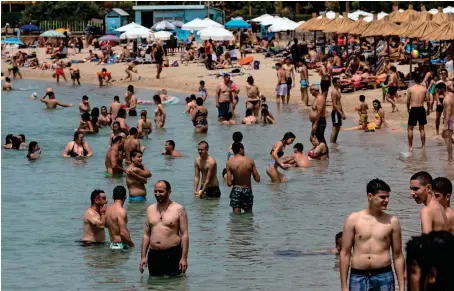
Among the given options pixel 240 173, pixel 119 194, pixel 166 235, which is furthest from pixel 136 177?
pixel 166 235

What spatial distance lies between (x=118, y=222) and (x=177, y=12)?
150 feet

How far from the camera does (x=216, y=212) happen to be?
46.6 feet

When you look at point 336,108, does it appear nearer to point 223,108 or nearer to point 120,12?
point 223,108

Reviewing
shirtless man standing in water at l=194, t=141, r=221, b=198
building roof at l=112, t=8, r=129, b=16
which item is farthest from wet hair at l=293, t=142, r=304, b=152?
building roof at l=112, t=8, r=129, b=16

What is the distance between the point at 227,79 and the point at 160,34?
80.6ft

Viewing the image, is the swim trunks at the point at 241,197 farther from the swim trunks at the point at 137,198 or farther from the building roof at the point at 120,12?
the building roof at the point at 120,12

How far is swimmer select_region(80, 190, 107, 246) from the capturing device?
11328mm

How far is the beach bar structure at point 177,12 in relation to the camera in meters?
55.8

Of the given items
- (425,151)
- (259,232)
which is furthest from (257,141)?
(259,232)

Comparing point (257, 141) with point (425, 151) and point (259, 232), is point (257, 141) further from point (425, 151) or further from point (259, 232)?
point (259, 232)

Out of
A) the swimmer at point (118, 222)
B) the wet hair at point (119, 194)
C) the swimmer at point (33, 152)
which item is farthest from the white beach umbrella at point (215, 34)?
the wet hair at point (119, 194)

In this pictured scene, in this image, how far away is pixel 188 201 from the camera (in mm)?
15352

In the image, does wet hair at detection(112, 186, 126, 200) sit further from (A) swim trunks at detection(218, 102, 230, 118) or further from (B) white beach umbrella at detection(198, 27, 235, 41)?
(B) white beach umbrella at detection(198, 27, 235, 41)

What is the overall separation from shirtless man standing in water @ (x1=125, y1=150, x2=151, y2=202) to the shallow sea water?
0.28 meters
